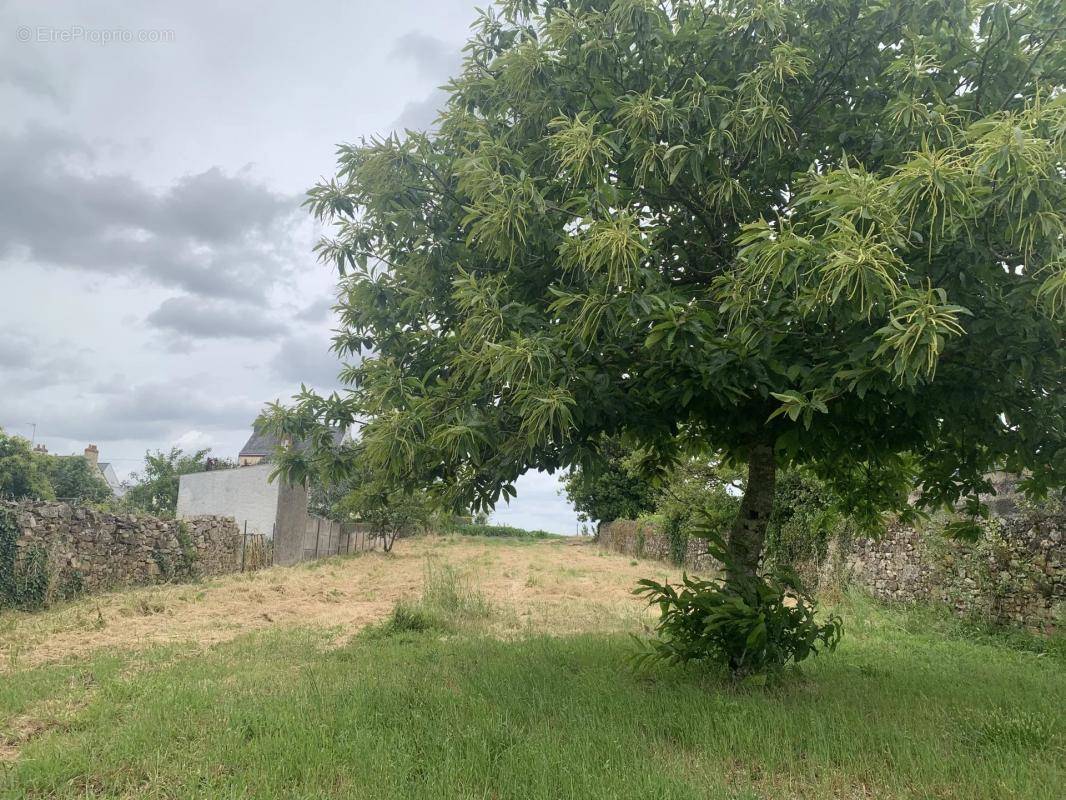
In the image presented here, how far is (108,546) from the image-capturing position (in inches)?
716

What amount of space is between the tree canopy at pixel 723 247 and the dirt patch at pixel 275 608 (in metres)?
6.40

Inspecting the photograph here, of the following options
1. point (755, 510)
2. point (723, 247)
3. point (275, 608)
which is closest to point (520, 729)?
point (755, 510)

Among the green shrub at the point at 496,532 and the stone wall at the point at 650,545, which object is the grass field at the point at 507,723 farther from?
the green shrub at the point at 496,532

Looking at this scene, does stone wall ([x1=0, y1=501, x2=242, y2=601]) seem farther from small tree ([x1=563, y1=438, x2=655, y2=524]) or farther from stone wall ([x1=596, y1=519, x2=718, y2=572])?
small tree ([x1=563, y1=438, x2=655, y2=524])

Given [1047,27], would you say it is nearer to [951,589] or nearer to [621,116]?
[621,116]

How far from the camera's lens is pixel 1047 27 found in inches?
259

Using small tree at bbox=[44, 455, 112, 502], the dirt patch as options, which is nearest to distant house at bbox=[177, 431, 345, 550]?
the dirt patch

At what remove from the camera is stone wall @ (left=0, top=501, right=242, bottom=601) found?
15.7 m

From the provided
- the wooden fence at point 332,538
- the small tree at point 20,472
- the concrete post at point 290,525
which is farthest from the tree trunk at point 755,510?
the small tree at point 20,472

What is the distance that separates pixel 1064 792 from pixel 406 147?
7.99 metres

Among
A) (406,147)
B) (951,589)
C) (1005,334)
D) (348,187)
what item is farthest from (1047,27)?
(951,589)

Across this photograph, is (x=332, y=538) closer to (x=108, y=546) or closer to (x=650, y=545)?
(x=650, y=545)

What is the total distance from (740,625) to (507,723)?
2789 millimetres

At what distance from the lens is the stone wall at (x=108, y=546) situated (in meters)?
15.7
